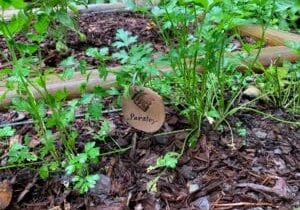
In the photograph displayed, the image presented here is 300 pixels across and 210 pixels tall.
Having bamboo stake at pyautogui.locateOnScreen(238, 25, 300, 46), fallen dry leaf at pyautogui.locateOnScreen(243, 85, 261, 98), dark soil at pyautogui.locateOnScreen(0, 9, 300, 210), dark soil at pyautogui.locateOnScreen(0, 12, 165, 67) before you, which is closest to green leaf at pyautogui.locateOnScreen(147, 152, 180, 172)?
dark soil at pyautogui.locateOnScreen(0, 9, 300, 210)

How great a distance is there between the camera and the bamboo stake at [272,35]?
199 cm

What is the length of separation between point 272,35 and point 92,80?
915 mm

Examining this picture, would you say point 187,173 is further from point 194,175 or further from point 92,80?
point 92,80

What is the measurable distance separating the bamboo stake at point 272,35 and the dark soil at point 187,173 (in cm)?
67

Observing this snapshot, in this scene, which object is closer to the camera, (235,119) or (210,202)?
(210,202)

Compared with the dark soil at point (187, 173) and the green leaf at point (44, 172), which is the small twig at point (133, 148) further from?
the green leaf at point (44, 172)

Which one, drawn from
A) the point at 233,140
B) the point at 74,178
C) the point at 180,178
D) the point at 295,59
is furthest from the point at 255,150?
the point at 295,59

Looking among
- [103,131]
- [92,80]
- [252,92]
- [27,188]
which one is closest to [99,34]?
[92,80]

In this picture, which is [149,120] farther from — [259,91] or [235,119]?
[259,91]

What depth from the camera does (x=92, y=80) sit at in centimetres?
158

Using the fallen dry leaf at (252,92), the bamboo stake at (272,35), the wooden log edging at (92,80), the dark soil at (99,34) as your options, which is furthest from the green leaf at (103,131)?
the bamboo stake at (272,35)

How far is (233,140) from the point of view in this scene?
4.37 feet

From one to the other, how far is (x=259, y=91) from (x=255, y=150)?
32 centimetres

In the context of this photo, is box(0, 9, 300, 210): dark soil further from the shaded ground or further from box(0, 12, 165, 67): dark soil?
box(0, 12, 165, 67): dark soil
